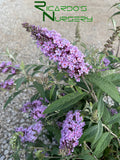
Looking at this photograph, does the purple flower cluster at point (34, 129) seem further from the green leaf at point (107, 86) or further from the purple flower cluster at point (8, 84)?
the green leaf at point (107, 86)

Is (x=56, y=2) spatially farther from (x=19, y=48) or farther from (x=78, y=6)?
(x=19, y=48)

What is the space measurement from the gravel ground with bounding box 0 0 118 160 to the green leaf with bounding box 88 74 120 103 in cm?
155

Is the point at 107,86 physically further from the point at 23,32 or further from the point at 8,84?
the point at 23,32

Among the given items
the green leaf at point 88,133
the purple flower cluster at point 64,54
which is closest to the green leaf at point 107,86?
the purple flower cluster at point 64,54

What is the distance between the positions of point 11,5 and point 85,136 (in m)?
4.34

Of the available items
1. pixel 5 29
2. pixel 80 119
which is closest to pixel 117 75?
pixel 80 119

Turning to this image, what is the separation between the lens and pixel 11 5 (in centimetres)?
455

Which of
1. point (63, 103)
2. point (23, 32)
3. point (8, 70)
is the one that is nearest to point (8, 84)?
point (8, 70)

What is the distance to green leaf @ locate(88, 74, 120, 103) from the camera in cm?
92

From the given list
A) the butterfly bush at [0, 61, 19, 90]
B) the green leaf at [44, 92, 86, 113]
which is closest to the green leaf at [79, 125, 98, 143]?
the green leaf at [44, 92, 86, 113]

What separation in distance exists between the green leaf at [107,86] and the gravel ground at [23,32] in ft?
5.08

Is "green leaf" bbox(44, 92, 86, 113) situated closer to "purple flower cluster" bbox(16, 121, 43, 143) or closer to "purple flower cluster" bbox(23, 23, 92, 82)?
"purple flower cluster" bbox(23, 23, 92, 82)

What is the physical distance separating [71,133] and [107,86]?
349mm

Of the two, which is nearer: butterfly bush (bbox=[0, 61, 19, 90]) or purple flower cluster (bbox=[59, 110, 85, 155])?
purple flower cluster (bbox=[59, 110, 85, 155])
